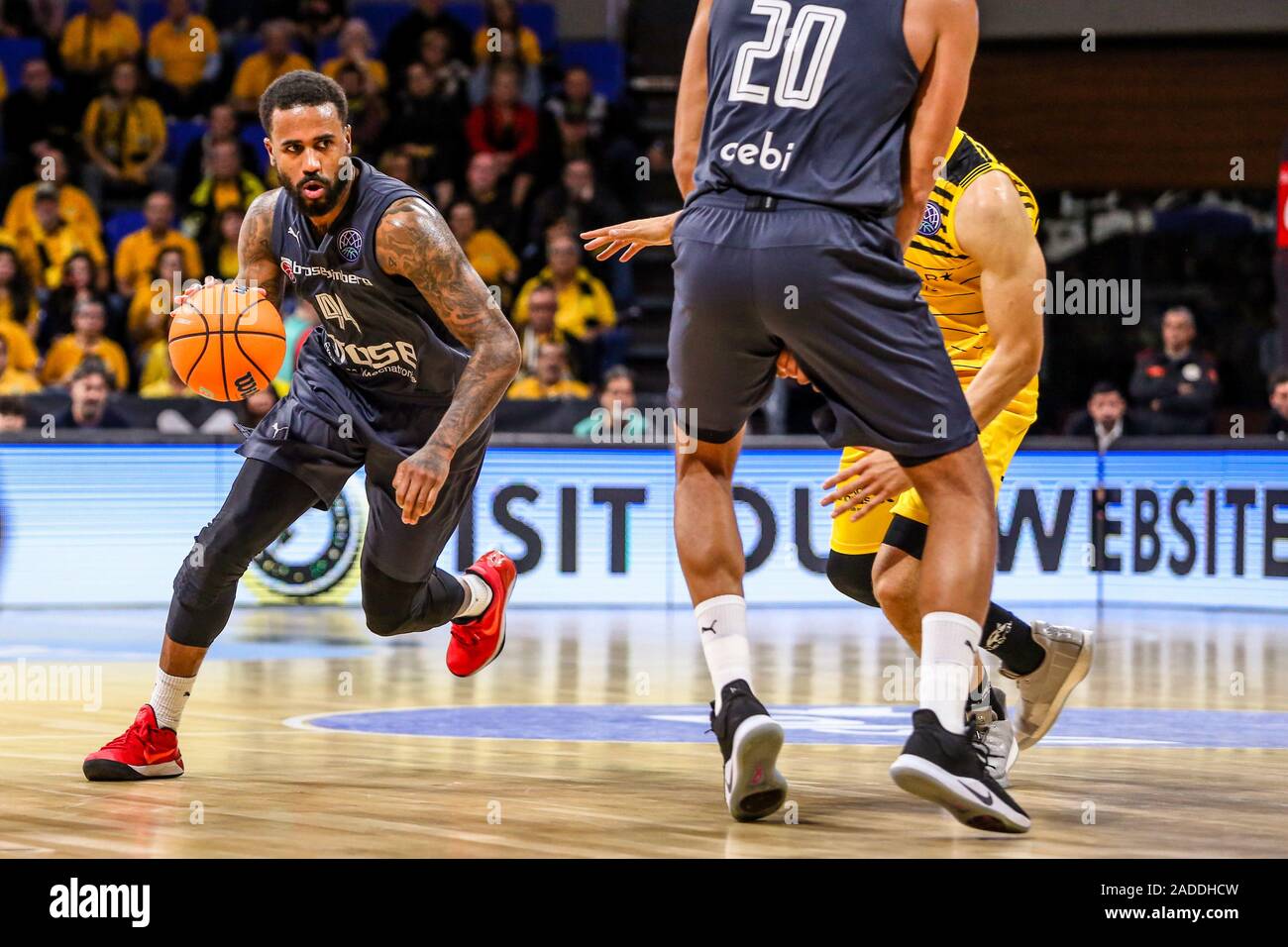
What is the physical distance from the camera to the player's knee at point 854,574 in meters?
5.91

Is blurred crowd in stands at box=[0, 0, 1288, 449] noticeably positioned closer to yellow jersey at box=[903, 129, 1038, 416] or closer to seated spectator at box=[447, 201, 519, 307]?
seated spectator at box=[447, 201, 519, 307]

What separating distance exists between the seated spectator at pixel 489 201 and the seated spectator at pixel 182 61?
2753 millimetres

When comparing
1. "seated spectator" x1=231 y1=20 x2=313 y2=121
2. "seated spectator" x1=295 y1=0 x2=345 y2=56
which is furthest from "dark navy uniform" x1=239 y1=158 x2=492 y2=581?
"seated spectator" x1=295 y1=0 x2=345 y2=56

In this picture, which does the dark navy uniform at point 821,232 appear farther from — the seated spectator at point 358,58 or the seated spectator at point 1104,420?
the seated spectator at point 358,58

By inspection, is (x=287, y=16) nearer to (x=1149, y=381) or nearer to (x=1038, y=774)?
(x=1149, y=381)

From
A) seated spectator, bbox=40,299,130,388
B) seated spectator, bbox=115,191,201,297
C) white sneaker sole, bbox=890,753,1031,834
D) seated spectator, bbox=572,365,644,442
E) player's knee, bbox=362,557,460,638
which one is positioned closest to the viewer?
white sneaker sole, bbox=890,753,1031,834

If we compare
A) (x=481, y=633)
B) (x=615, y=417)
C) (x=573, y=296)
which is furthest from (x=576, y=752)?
(x=573, y=296)

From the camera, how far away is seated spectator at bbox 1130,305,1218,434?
1388cm

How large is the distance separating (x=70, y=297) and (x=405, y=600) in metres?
8.80

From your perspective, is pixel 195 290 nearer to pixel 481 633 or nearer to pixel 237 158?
pixel 481 633

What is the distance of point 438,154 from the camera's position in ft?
51.9

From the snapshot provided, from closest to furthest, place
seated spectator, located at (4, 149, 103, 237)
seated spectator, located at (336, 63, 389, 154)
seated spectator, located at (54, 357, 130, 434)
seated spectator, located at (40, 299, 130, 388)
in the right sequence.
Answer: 1. seated spectator, located at (54, 357, 130, 434)
2. seated spectator, located at (40, 299, 130, 388)
3. seated spectator, located at (4, 149, 103, 237)
4. seated spectator, located at (336, 63, 389, 154)

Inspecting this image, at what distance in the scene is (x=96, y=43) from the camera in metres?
Answer: 16.7

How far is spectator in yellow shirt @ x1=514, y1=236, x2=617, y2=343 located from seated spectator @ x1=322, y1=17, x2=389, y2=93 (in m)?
2.65
